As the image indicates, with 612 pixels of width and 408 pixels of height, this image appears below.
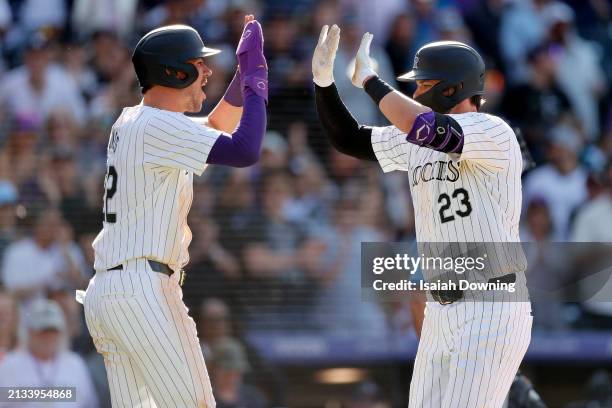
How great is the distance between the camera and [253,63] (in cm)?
487

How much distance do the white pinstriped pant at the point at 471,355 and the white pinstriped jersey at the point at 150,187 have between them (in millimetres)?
1052

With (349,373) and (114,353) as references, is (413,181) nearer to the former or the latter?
(114,353)

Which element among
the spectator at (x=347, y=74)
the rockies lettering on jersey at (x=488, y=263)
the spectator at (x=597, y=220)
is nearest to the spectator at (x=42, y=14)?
the spectator at (x=347, y=74)

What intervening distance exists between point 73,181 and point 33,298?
3.53ft

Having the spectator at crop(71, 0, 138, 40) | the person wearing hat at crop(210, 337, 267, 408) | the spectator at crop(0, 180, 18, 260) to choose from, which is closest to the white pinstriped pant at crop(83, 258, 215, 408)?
the person wearing hat at crop(210, 337, 267, 408)

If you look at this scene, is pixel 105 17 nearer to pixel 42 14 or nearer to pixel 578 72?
pixel 42 14

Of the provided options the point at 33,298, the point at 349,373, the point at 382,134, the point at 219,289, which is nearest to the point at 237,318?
the point at 219,289

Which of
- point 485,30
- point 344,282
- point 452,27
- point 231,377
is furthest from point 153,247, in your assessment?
point 485,30

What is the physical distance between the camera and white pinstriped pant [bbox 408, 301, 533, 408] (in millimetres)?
4500

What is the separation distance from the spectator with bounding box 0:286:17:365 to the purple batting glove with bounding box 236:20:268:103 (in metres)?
3.08

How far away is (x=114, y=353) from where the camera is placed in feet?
15.4

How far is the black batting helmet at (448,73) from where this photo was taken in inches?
190

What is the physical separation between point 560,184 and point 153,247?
5.67 m

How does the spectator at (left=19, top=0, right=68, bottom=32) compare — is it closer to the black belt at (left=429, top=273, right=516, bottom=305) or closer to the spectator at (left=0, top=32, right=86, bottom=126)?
the spectator at (left=0, top=32, right=86, bottom=126)
